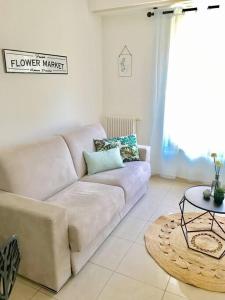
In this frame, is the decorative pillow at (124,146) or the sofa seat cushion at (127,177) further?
the decorative pillow at (124,146)

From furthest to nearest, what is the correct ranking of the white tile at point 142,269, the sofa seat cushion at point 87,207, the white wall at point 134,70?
the white wall at point 134,70, the white tile at point 142,269, the sofa seat cushion at point 87,207

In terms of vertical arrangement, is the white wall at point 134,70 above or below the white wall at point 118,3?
below

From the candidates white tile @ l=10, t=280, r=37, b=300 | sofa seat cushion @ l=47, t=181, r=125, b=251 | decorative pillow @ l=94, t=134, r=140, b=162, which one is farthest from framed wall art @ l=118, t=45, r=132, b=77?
white tile @ l=10, t=280, r=37, b=300

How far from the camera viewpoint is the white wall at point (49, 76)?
232 centimetres

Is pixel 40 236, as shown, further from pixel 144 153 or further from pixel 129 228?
pixel 144 153

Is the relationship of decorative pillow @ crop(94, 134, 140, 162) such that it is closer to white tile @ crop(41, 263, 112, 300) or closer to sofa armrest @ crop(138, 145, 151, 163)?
sofa armrest @ crop(138, 145, 151, 163)

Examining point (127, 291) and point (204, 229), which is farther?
point (204, 229)

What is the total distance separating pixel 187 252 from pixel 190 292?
424mm

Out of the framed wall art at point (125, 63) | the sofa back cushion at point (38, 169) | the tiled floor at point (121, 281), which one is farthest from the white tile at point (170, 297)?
the framed wall art at point (125, 63)

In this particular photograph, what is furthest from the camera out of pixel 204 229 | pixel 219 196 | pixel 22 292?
pixel 204 229

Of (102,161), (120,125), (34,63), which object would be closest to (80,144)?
(102,161)

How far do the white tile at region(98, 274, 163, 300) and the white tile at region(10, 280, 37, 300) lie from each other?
0.49 meters

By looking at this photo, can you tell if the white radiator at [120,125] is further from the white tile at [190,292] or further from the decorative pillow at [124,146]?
the white tile at [190,292]

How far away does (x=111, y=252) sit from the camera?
7.11 ft
